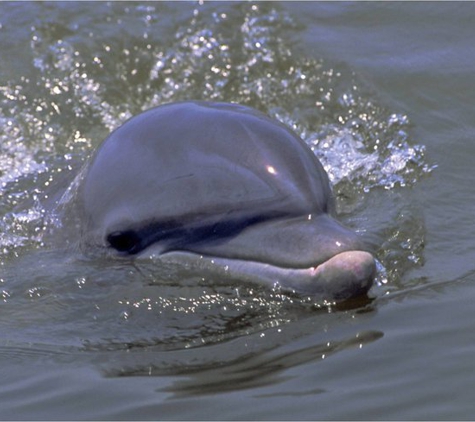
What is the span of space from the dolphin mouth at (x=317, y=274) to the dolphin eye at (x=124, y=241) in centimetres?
56

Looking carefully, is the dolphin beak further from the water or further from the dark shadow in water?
the dark shadow in water

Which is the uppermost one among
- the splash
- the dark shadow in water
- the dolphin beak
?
the splash

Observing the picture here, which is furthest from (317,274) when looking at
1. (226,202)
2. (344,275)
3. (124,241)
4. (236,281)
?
(124,241)

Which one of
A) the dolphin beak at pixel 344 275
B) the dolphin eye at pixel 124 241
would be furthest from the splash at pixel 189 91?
the dolphin beak at pixel 344 275

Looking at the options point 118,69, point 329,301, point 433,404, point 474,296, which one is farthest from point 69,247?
point 118,69

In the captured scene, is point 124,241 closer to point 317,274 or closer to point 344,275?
point 317,274

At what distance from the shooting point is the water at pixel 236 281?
5.59m

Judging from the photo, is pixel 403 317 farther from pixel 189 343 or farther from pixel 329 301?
pixel 189 343

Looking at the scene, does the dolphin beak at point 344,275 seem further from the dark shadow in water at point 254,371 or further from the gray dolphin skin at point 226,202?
the dark shadow in water at point 254,371

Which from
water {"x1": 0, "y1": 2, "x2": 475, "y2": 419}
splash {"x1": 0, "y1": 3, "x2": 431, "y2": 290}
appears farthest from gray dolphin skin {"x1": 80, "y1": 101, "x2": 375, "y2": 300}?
splash {"x1": 0, "y1": 3, "x2": 431, "y2": 290}

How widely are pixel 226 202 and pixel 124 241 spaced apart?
88 centimetres

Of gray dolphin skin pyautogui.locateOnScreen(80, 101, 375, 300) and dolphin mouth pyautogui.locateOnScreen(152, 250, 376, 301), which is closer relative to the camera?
dolphin mouth pyautogui.locateOnScreen(152, 250, 376, 301)

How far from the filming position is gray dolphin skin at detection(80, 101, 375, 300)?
631 centimetres

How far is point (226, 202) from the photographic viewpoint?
6.61m
